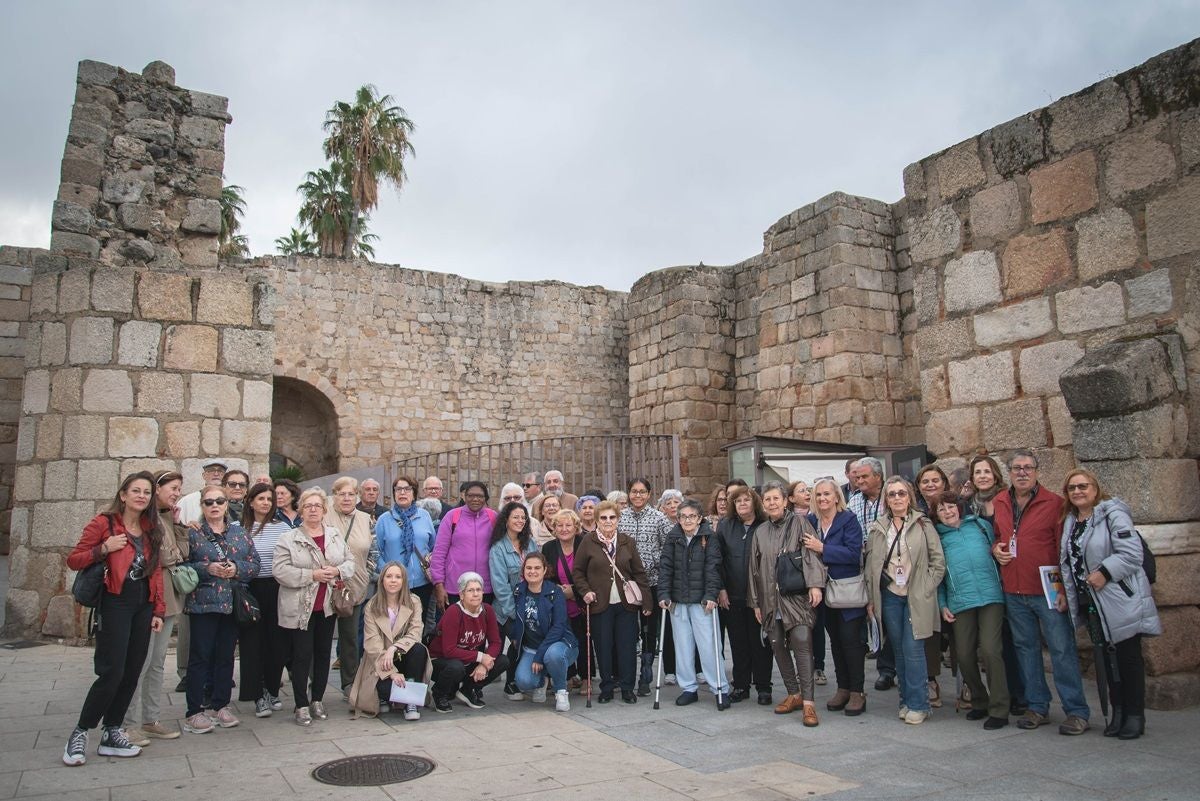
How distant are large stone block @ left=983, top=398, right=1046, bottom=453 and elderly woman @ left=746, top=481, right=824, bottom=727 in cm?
165

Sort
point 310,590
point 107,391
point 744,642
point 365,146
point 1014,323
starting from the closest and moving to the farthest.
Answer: point 310,590
point 744,642
point 1014,323
point 107,391
point 365,146

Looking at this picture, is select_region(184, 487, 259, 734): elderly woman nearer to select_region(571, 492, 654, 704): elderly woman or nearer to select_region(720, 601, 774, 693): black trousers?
select_region(571, 492, 654, 704): elderly woman

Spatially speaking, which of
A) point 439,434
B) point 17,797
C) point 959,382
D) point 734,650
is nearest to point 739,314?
point 439,434

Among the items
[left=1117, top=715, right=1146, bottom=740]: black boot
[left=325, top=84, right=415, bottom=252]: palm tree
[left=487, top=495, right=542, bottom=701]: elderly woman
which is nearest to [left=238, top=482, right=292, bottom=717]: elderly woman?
[left=487, top=495, right=542, bottom=701]: elderly woman

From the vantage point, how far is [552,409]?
17.7 m

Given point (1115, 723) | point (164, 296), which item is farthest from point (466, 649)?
point (164, 296)

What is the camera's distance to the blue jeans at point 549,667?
19.0ft

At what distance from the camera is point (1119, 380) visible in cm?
506

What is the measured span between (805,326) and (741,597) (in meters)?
6.84

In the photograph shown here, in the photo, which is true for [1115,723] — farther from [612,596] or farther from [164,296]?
[164,296]

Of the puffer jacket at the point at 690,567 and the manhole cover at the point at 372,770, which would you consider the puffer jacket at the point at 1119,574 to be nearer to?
the puffer jacket at the point at 690,567

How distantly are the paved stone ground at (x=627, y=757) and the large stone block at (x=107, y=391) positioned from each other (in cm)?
266

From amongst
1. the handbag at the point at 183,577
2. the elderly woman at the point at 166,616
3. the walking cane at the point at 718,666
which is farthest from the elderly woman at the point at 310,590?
the walking cane at the point at 718,666

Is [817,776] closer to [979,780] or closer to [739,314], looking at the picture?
[979,780]
